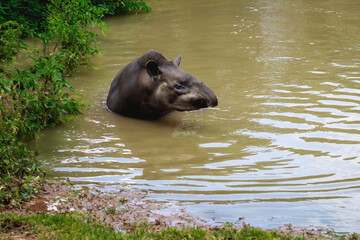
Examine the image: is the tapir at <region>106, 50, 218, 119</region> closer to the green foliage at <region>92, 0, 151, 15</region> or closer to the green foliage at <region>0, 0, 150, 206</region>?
the green foliage at <region>0, 0, 150, 206</region>

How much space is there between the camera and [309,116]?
8.80m

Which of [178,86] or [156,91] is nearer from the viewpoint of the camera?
[178,86]

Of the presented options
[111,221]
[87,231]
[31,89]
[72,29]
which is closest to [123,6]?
→ [72,29]

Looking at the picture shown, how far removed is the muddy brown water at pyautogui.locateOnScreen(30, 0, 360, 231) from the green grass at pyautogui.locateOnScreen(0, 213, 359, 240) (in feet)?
1.65

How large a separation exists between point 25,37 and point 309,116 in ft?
30.1

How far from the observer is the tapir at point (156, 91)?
858 cm

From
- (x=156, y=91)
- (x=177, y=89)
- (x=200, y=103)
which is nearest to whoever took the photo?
(x=200, y=103)

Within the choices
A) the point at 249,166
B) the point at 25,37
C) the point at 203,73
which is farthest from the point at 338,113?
the point at 25,37

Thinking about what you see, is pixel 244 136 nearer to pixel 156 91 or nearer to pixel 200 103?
pixel 200 103

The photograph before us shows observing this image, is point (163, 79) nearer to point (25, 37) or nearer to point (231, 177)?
point (231, 177)

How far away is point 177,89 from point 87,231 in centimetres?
398

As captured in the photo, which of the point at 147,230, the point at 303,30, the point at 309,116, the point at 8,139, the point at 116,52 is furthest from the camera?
the point at 303,30

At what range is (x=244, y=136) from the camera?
8.07m

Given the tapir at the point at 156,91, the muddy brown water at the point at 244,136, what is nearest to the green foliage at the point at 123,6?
the muddy brown water at the point at 244,136
